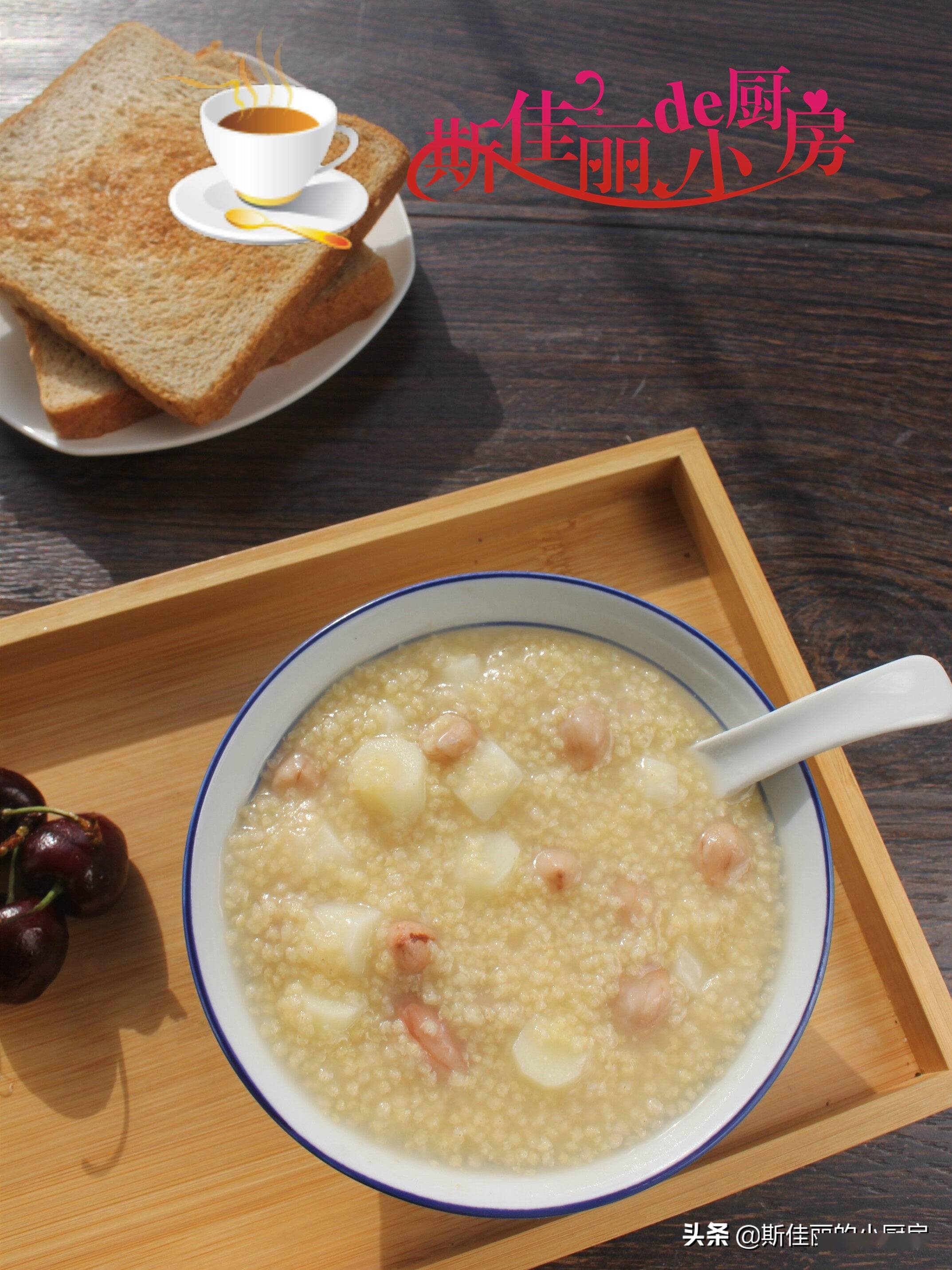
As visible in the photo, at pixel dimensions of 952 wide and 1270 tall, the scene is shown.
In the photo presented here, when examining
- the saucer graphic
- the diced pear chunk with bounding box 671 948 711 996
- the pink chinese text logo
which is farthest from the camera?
the pink chinese text logo

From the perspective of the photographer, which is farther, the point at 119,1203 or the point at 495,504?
the point at 495,504

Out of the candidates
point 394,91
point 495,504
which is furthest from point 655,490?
point 394,91

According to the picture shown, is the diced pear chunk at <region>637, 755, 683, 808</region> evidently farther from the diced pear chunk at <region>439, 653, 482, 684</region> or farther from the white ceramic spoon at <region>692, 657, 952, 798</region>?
the diced pear chunk at <region>439, 653, 482, 684</region>

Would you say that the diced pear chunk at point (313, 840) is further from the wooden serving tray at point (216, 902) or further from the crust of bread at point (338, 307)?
the crust of bread at point (338, 307)

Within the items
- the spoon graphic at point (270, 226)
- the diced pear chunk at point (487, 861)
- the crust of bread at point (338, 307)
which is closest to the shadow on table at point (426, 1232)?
the diced pear chunk at point (487, 861)

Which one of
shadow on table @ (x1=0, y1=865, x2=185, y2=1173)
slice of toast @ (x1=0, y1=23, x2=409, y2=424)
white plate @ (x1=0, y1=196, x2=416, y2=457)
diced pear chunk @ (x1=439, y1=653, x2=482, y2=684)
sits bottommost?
shadow on table @ (x1=0, y1=865, x2=185, y2=1173)

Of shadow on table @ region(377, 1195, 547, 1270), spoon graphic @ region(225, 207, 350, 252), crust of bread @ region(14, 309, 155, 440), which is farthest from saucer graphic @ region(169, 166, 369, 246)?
shadow on table @ region(377, 1195, 547, 1270)

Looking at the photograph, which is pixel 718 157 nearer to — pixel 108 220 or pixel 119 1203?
pixel 108 220
